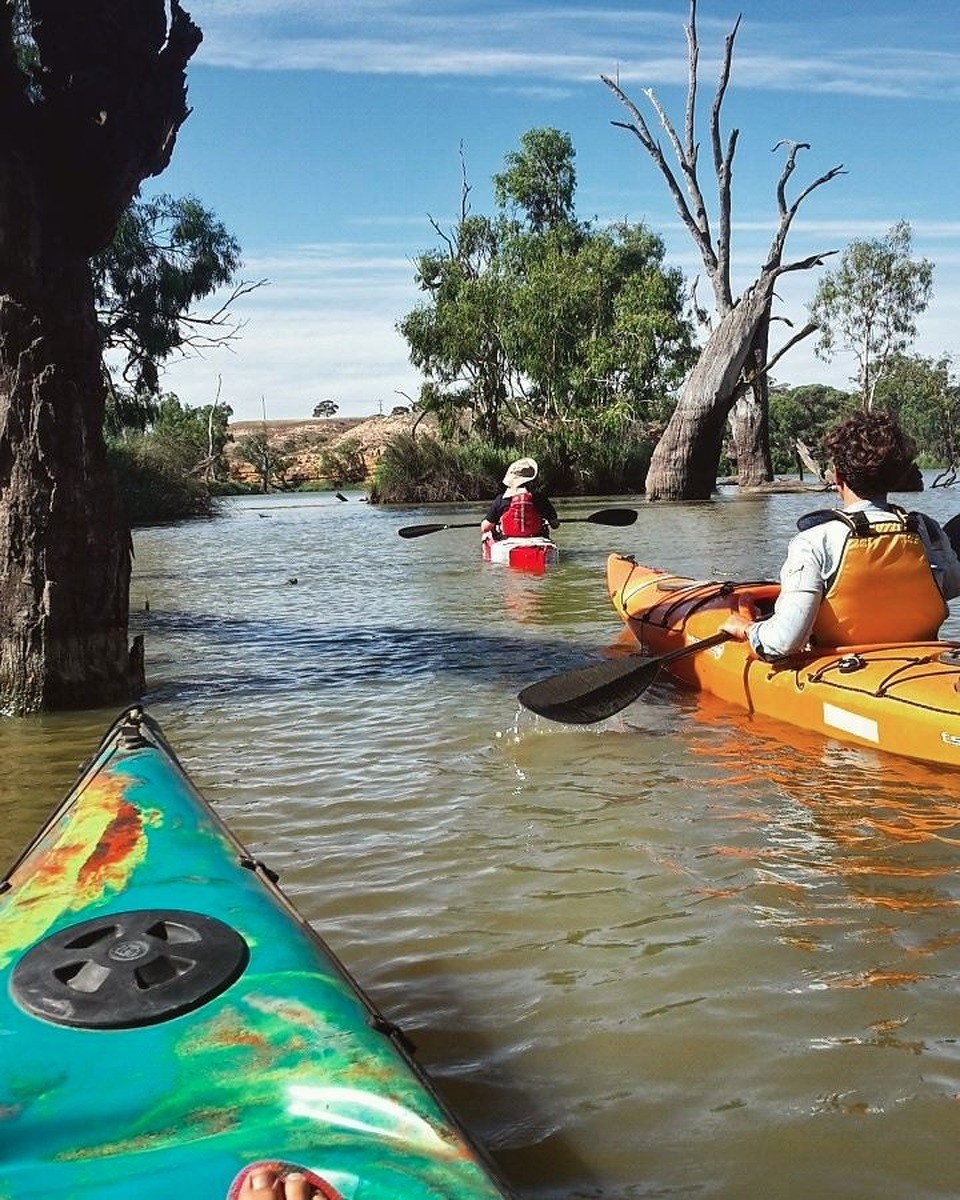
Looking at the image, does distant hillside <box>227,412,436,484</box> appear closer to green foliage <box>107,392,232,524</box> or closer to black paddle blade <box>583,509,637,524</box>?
green foliage <box>107,392,232,524</box>

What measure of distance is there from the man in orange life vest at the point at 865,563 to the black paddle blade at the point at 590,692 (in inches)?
23.3

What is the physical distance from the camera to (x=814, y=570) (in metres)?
4.70

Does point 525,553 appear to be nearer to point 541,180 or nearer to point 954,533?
point 954,533

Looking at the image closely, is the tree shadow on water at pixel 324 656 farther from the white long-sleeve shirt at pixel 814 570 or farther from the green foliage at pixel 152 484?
the green foliage at pixel 152 484

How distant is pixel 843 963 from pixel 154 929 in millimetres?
1740

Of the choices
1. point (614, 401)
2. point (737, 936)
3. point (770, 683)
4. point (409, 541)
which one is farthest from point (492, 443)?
point (737, 936)

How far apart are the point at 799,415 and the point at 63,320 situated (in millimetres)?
71642

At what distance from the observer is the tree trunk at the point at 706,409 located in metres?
25.5

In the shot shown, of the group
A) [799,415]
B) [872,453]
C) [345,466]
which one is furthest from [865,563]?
[799,415]

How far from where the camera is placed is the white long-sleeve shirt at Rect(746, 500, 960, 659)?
4.68 metres

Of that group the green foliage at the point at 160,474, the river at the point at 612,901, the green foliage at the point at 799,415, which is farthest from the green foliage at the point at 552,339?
the green foliage at the point at 799,415

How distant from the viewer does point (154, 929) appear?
2.11m

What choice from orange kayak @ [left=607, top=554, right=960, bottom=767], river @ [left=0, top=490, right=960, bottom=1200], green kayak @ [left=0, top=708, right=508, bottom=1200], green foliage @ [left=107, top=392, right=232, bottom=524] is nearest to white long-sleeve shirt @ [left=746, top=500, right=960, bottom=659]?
orange kayak @ [left=607, top=554, right=960, bottom=767]

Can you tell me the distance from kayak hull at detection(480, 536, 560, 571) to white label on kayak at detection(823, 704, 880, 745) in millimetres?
7345
